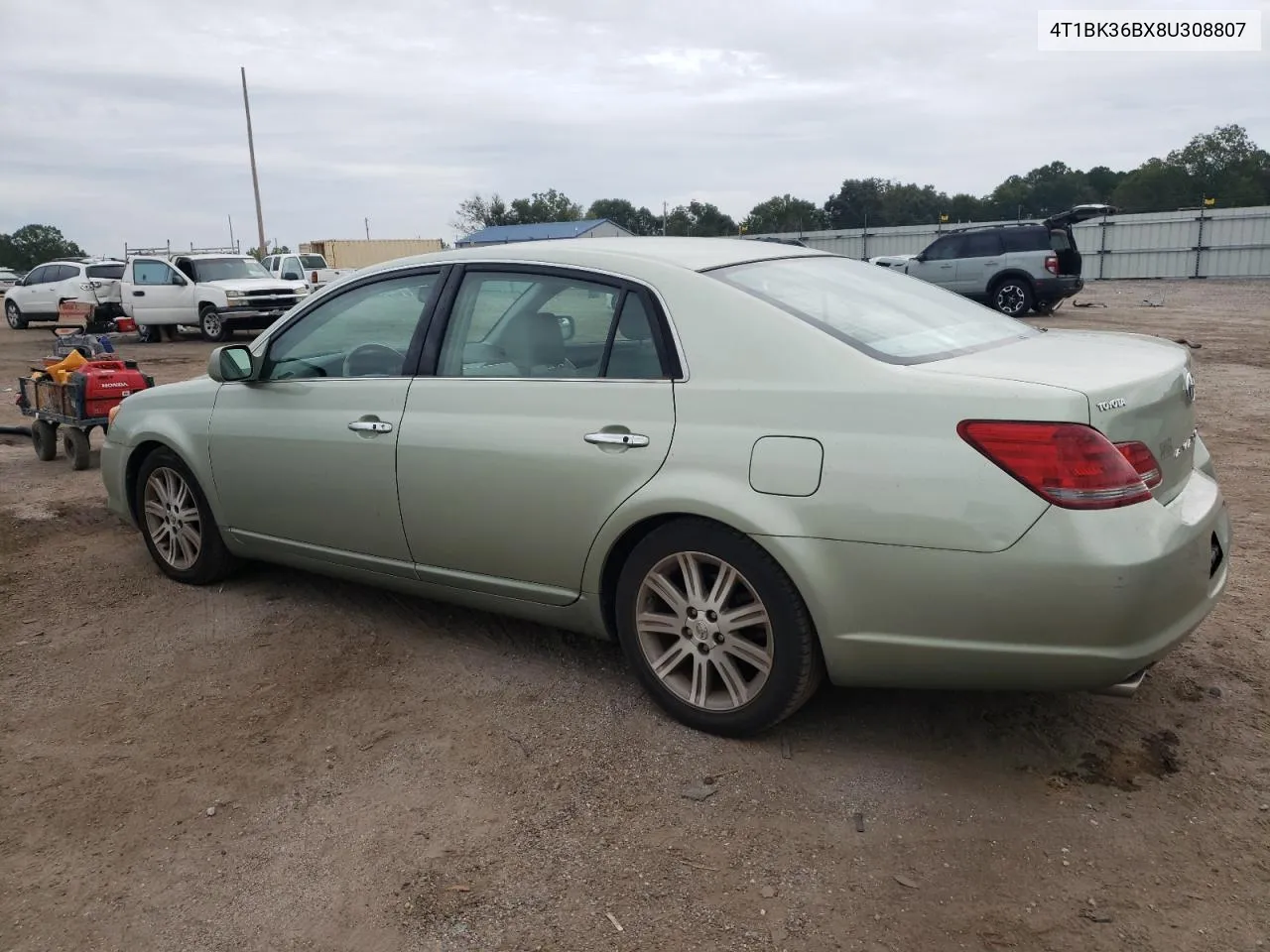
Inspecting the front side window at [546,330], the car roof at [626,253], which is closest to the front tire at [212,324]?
the car roof at [626,253]

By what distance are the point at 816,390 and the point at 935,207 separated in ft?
226

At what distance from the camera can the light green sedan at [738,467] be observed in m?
2.69

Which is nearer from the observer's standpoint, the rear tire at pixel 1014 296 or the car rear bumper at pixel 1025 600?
the car rear bumper at pixel 1025 600

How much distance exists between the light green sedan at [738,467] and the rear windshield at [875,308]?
0.02 meters

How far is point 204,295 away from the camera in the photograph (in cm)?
2062

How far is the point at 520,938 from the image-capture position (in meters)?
2.43

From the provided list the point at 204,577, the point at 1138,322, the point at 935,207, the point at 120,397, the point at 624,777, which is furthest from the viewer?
the point at 935,207

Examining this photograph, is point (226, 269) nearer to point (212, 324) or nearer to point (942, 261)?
point (212, 324)

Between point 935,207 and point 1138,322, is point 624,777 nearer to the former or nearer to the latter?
point 1138,322

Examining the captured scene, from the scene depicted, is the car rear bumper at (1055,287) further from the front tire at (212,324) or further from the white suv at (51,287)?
the white suv at (51,287)

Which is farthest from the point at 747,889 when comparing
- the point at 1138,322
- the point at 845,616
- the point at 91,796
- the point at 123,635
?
the point at 1138,322

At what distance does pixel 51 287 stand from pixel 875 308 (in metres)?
27.3

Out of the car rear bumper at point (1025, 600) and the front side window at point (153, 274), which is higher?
the front side window at point (153, 274)

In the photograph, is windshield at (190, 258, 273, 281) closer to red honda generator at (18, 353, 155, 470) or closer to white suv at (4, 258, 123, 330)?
white suv at (4, 258, 123, 330)
